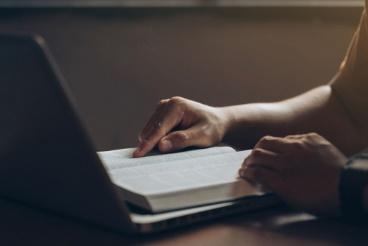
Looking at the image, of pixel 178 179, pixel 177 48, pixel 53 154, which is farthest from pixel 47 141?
pixel 177 48

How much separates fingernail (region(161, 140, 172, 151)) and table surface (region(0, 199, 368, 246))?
266 millimetres

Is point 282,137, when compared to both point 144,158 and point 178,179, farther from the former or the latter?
point 178,179

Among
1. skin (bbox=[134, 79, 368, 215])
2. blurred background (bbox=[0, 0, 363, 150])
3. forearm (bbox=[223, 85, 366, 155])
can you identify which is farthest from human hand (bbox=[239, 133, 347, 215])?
blurred background (bbox=[0, 0, 363, 150])

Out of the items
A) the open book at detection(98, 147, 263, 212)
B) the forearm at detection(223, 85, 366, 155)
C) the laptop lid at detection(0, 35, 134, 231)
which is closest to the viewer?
the laptop lid at detection(0, 35, 134, 231)

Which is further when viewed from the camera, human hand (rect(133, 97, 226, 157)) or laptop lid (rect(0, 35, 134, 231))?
human hand (rect(133, 97, 226, 157))

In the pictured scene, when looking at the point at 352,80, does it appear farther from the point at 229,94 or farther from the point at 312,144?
the point at 229,94

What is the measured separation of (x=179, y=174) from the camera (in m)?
0.88

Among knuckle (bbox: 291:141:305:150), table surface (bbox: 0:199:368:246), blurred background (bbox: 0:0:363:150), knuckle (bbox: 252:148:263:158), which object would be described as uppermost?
knuckle (bbox: 291:141:305:150)

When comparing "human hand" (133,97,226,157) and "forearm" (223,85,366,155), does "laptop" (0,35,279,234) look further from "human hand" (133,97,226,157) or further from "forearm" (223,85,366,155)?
"forearm" (223,85,366,155)

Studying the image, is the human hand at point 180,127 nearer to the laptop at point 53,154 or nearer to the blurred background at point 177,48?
the laptop at point 53,154

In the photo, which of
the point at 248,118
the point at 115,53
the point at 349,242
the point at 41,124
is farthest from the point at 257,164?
the point at 115,53

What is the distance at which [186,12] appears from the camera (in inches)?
87.3

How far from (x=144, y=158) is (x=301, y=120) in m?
0.46

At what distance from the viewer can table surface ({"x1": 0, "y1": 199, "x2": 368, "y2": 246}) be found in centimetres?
75
